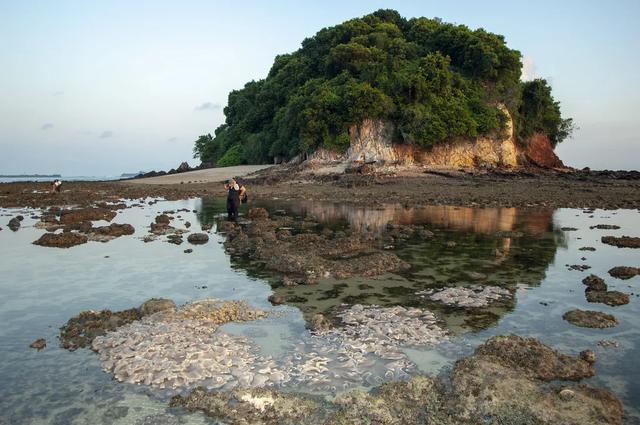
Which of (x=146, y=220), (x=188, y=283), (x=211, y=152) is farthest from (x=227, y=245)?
(x=211, y=152)

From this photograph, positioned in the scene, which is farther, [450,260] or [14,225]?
[14,225]

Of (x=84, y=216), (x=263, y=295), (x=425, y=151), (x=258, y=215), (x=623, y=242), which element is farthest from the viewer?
(x=425, y=151)

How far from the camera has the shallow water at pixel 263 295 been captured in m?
6.01

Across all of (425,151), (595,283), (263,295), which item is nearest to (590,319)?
(595,283)

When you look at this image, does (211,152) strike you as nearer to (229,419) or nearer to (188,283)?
(188,283)

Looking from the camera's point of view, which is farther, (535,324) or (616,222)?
(616,222)

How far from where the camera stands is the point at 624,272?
38.9 ft

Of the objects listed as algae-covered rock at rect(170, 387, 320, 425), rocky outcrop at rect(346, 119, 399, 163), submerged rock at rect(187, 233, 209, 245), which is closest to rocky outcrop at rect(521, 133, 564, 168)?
rocky outcrop at rect(346, 119, 399, 163)

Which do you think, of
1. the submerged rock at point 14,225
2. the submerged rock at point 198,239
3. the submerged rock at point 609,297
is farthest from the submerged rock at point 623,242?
the submerged rock at point 14,225

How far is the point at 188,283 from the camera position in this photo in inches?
446

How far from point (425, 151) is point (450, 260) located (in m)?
41.5

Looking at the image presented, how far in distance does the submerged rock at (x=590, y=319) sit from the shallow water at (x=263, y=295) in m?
0.19

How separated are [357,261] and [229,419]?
24.9ft

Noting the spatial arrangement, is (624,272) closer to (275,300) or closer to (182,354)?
(275,300)
